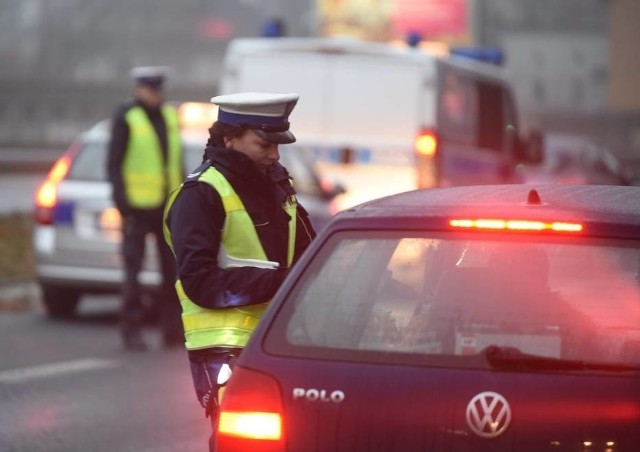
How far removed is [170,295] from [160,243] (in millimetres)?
359

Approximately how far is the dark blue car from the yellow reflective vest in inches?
30.1

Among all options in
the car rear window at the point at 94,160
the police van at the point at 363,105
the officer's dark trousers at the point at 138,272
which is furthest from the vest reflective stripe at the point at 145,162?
the police van at the point at 363,105

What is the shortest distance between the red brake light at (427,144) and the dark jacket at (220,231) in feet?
34.8

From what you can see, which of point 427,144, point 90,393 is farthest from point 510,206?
point 427,144

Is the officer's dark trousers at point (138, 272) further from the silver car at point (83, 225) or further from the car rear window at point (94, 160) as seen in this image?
the car rear window at point (94, 160)

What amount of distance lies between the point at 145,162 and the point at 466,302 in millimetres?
7861

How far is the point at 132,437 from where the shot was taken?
867cm

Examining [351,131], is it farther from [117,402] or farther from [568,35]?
[568,35]

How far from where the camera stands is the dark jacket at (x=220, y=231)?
543cm

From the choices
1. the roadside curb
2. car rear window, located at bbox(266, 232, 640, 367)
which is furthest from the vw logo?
the roadside curb

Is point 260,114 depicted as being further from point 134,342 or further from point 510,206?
point 134,342

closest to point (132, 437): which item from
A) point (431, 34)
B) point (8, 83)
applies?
point (431, 34)

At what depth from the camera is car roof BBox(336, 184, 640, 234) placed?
4.65 metres

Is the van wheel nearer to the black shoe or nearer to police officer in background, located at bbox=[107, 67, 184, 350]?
Answer: the black shoe
